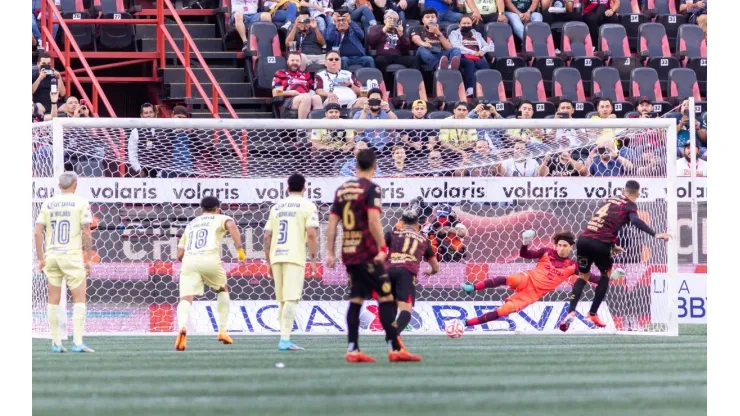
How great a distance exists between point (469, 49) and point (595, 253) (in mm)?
7520

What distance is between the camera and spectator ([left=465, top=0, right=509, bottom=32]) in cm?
2139

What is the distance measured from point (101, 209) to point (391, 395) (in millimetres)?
8047

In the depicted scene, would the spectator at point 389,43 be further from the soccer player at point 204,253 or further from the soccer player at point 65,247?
the soccer player at point 65,247

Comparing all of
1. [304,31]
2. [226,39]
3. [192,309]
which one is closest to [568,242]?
[192,309]

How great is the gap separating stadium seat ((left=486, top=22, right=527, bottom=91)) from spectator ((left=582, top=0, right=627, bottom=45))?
1.77 m

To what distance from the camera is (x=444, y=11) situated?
2131 cm

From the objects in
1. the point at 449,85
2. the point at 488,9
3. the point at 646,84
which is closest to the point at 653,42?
the point at 646,84

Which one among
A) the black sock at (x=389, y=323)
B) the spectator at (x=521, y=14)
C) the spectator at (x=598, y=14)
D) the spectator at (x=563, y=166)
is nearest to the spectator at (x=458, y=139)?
the spectator at (x=563, y=166)

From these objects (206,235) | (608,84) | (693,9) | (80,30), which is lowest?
(206,235)

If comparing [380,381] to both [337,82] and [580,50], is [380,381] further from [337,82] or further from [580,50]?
[580,50]

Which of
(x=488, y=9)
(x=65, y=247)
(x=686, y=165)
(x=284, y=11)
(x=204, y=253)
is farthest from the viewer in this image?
(x=488, y=9)

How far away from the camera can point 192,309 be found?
50.9 feet

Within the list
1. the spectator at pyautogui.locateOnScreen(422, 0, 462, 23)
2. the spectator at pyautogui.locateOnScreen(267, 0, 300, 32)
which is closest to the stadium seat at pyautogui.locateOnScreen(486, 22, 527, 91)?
the spectator at pyautogui.locateOnScreen(422, 0, 462, 23)
